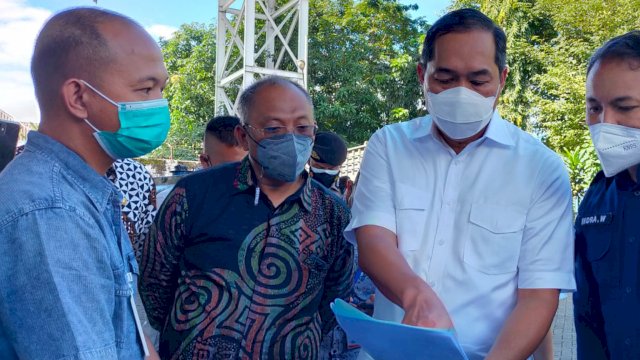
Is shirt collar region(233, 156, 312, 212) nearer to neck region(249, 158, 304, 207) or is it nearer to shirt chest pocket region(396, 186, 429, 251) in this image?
neck region(249, 158, 304, 207)

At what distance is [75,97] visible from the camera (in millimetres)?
1353

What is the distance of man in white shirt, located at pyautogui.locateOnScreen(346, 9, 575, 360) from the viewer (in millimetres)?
1659

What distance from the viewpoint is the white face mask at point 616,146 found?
1.82 meters

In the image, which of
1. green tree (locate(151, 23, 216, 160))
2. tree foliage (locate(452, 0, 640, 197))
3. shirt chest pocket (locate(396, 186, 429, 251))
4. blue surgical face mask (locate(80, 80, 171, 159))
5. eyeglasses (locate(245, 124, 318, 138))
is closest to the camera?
blue surgical face mask (locate(80, 80, 171, 159))

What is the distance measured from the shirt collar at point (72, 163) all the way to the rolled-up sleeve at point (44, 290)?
166mm

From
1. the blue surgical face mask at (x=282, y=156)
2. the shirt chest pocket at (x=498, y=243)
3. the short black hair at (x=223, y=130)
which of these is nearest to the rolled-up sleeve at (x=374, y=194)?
the shirt chest pocket at (x=498, y=243)

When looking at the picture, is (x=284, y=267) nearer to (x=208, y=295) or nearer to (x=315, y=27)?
(x=208, y=295)

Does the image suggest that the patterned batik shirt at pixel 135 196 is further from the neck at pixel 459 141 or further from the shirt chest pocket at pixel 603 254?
the shirt chest pocket at pixel 603 254

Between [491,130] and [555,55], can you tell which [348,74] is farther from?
[491,130]

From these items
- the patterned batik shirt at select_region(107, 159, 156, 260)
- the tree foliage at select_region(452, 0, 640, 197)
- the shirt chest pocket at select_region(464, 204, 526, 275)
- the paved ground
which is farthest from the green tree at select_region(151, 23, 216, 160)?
the shirt chest pocket at select_region(464, 204, 526, 275)

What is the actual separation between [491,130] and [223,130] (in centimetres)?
266

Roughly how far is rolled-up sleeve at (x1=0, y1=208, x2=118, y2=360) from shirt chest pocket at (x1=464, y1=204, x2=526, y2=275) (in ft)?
3.59

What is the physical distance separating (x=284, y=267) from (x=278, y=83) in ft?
2.47

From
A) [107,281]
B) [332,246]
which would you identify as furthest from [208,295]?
[107,281]
